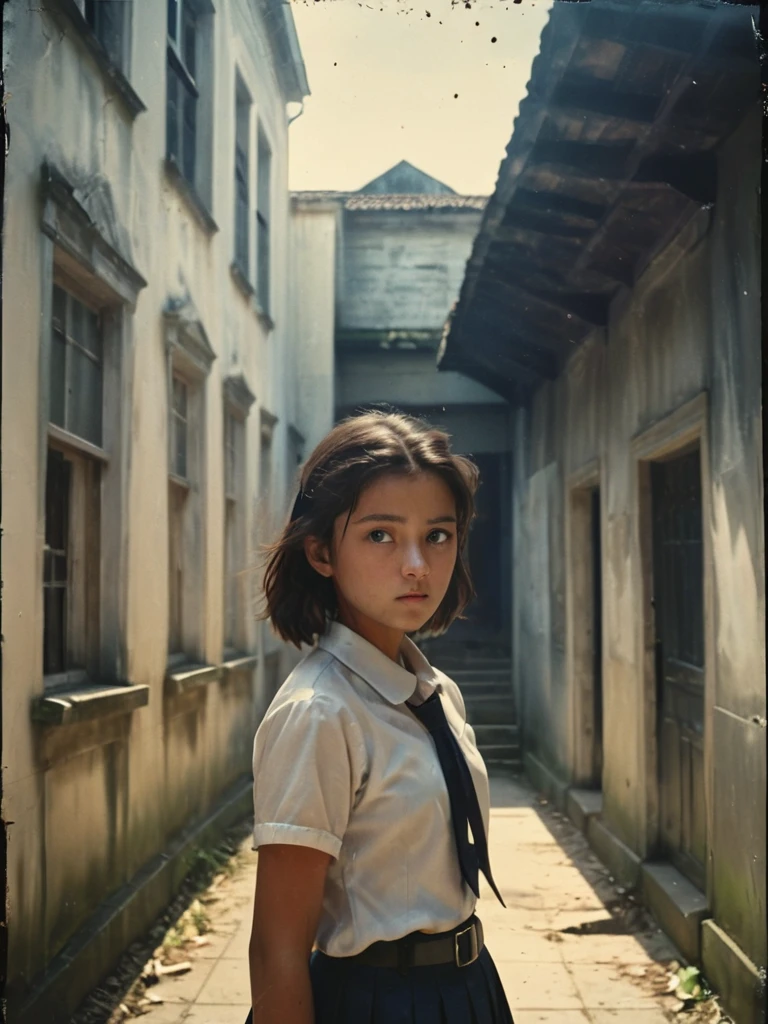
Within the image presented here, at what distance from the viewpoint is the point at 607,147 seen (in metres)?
4.54

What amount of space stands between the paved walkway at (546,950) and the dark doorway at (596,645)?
1025 mm

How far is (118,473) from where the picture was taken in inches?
193

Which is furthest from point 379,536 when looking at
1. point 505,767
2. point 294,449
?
point 294,449

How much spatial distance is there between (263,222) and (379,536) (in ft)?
27.4

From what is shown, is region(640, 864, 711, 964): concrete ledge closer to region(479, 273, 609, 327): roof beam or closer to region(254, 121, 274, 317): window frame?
region(479, 273, 609, 327): roof beam

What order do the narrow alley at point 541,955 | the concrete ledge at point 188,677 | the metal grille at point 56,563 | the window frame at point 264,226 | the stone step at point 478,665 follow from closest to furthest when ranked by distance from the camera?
the narrow alley at point 541,955
the metal grille at point 56,563
the concrete ledge at point 188,677
the window frame at point 264,226
the stone step at point 478,665

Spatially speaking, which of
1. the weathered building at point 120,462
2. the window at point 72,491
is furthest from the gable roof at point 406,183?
the window at point 72,491

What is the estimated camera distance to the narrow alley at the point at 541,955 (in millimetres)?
4156

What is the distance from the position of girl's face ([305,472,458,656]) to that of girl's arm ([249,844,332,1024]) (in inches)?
16.3

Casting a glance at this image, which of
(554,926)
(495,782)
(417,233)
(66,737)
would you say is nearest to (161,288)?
(66,737)

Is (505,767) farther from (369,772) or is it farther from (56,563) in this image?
(369,772)

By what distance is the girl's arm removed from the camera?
147 centimetres

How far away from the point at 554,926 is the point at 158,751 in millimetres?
2217

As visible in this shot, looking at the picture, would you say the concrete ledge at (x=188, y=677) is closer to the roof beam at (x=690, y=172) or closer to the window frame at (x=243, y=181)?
the window frame at (x=243, y=181)
